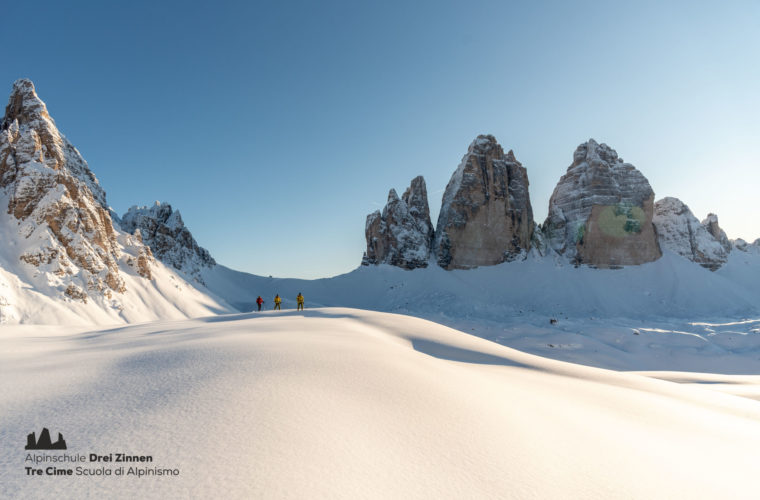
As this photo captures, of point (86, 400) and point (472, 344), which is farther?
point (472, 344)

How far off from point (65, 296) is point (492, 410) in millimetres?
26884

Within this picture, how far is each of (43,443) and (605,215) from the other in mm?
65330

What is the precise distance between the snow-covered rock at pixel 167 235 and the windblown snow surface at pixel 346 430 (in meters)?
47.6

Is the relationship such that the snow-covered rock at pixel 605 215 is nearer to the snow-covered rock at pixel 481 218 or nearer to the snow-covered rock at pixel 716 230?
the snow-covered rock at pixel 481 218

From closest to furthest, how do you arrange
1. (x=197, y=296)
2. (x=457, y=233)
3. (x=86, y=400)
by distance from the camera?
(x=86, y=400)
(x=197, y=296)
(x=457, y=233)

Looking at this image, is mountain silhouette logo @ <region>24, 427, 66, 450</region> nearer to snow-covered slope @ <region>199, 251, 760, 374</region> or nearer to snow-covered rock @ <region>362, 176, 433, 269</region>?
snow-covered slope @ <region>199, 251, 760, 374</region>

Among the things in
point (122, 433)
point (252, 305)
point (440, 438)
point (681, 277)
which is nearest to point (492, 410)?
point (440, 438)

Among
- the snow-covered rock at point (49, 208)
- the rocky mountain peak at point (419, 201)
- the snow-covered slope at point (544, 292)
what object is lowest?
the snow-covered slope at point (544, 292)

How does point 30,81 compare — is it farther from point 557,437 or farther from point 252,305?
point 557,437

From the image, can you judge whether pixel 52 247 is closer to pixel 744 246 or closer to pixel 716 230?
pixel 716 230

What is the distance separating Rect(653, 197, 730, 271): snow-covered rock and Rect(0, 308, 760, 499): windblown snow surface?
224 feet

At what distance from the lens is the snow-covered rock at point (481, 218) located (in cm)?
5531

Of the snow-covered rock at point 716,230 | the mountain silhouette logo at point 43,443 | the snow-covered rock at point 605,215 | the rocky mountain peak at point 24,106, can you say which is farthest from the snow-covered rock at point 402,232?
the mountain silhouette logo at point 43,443

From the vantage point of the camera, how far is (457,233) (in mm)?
55594
